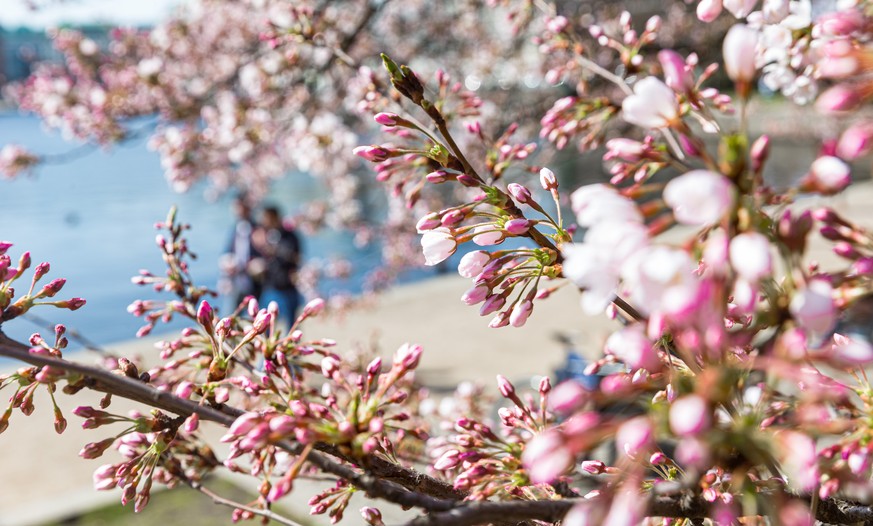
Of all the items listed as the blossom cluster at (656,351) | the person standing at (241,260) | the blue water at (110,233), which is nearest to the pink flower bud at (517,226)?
the blossom cluster at (656,351)

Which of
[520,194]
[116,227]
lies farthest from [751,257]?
[116,227]

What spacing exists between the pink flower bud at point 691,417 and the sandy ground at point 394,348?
291 centimetres

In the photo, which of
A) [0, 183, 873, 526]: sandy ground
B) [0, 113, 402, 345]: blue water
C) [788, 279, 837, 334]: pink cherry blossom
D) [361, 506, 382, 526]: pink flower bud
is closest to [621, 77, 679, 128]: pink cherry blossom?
[788, 279, 837, 334]: pink cherry blossom

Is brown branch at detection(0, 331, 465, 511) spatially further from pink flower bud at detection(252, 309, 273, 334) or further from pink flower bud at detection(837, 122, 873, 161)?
pink flower bud at detection(837, 122, 873, 161)

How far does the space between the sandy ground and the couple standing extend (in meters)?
0.92

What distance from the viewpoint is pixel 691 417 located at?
65 cm

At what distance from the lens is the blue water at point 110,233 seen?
1453 centimetres

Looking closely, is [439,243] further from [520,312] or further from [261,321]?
[261,321]

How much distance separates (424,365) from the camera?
27.3 ft

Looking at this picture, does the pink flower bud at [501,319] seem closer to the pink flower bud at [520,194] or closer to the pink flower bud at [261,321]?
the pink flower bud at [520,194]

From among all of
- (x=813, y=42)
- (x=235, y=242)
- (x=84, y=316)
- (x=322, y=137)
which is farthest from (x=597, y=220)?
(x=84, y=316)

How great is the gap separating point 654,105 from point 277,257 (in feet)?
23.6

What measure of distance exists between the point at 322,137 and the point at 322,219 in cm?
559

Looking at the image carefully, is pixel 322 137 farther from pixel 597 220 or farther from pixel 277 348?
pixel 597 220
